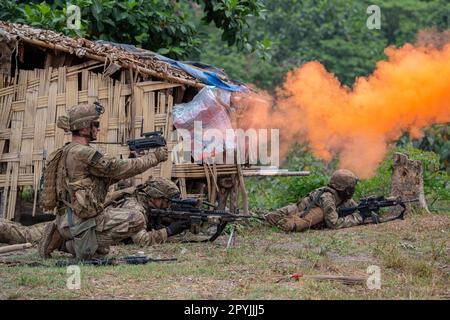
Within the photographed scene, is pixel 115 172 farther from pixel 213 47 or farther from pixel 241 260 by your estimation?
pixel 213 47

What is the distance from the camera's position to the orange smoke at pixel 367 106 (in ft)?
43.2

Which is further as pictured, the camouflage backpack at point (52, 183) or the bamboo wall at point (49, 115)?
the bamboo wall at point (49, 115)

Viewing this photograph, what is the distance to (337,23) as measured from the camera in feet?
82.4

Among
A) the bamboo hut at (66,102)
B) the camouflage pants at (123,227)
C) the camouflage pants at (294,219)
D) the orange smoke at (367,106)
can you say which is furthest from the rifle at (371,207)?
the camouflage pants at (123,227)

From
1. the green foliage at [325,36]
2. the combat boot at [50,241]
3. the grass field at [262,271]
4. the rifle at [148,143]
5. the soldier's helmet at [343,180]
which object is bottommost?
the grass field at [262,271]

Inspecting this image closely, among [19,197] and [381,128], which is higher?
[381,128]

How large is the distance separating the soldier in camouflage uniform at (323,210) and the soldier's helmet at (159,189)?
7.22 feet

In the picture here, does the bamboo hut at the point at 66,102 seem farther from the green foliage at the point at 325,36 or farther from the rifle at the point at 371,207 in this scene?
the green foliage at the point at 325,36

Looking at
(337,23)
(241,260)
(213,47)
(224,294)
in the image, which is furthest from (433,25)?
(224,294)

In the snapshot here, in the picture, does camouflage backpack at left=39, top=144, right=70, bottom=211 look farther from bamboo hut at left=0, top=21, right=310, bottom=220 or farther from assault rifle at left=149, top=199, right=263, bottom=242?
bamboo hut at left=0, top=21, right=310, bottom=220

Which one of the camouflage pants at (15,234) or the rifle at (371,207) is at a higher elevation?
the rifle at (371,207)

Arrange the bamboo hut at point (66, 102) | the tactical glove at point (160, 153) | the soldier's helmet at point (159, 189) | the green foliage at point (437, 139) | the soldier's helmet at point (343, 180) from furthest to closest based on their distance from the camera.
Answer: the green foliage at point (437, 139) → the soldier's helmet at point (343, 180) → the bamboo hut at point (66, 102) → the soldier's helmet at point (159, 189) → the tactical glove at point (160, 153)
